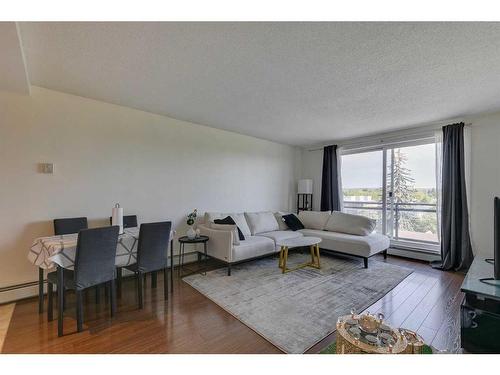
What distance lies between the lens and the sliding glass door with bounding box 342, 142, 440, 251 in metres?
4.27

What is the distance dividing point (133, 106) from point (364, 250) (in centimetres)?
422

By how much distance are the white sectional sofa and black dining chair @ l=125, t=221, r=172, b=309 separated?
1.02 m

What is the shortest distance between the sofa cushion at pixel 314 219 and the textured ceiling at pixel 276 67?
2.19 metres

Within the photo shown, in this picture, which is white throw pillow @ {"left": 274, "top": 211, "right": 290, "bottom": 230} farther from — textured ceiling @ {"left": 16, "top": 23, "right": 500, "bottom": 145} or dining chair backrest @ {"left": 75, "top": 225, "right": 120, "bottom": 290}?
dining chair backrest @ {"left": 75, "top": 225, "right": 120, "bottom": 290}

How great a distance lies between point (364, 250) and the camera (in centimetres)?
379

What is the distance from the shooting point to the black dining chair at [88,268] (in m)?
2.00

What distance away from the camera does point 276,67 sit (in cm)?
228

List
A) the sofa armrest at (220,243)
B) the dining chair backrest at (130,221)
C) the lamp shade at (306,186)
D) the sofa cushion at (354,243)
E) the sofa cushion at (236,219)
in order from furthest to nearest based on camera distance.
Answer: the lamp shade at (306,186) → the sofa cushion at (236,219) → the sofa cushion at (354,243) → the sofa armrest at (220,243) → the dining chair backrest at (130,221)

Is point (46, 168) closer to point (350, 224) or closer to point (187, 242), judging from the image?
point (187, 242)

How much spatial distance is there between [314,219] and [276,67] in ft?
11.7

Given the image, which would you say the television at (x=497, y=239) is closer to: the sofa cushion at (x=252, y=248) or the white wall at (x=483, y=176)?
the white wall at (x=483, y=176)

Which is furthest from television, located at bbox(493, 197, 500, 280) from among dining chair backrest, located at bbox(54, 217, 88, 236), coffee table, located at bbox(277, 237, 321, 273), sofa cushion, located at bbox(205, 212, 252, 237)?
dining chair backrest, located at bbox(54, 217, 88, 236)

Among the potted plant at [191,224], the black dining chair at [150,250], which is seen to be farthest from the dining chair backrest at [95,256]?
the potted plant at [191,224]

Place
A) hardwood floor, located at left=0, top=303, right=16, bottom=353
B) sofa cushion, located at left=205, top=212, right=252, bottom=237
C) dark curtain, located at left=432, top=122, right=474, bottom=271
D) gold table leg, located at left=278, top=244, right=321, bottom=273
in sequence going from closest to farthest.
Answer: hardwood floor, located at left=0, top=303, right=16, bottom=353 → gold table leg, located at left=278, top=244, right=321, bottom=273 → dark curtain, located at left=432, top=122, right=474, bottom=271 → sofa cushion, located at left=205, top=212, right=252, bottom=237
